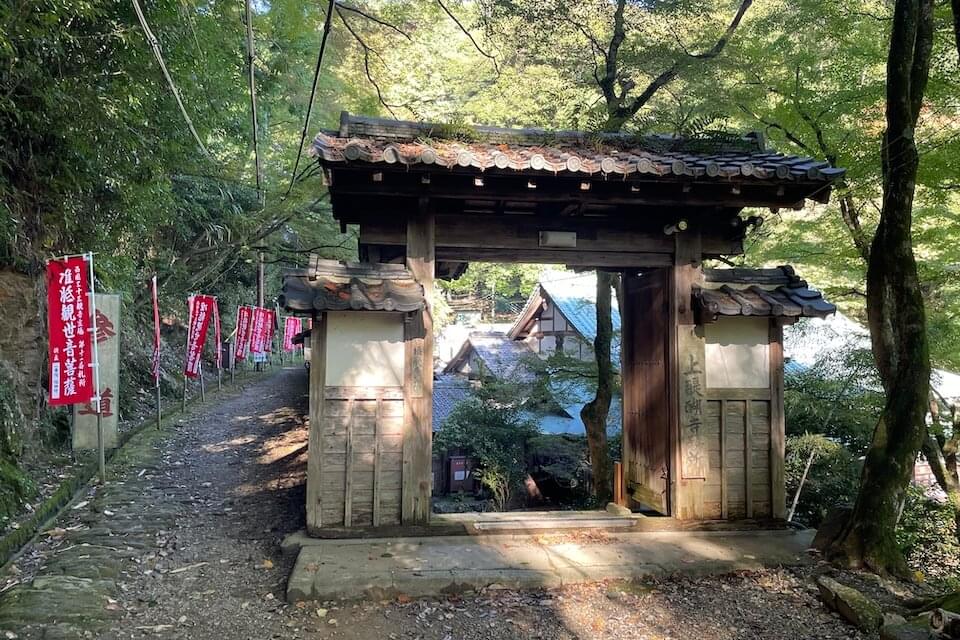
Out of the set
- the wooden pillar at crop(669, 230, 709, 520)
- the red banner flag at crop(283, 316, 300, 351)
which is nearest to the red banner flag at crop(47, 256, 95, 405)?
the wooden pillar at crop(669, 230, 709, 520)

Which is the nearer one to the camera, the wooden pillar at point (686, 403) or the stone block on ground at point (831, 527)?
the stone block on ground at point (831, 527)

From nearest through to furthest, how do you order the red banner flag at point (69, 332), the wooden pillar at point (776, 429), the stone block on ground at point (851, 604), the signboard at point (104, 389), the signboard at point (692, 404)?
the stone block on ground at point (851, 604) < the signboard at point (692, 404) < the wooden pillar at point (776, 429) < the red banner flag at point (69, 332) < the signboard at point (104, 389)

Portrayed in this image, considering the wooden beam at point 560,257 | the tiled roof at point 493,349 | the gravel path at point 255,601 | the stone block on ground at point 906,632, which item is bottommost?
the gravel path at point 255,601

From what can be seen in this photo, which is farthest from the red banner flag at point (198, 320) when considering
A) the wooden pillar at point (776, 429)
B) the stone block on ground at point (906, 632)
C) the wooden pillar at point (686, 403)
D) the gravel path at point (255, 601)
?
the stone block on ground at point (906, 632)

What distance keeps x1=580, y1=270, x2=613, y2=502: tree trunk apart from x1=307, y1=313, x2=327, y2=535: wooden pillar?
6160 millimetres

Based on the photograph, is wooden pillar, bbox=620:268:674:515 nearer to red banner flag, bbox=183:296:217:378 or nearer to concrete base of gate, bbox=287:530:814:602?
concrete base of gate, bbox=287:530:814:602

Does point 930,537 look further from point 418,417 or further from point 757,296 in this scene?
point 418,417

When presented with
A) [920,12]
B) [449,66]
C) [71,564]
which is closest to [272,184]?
[449,66]

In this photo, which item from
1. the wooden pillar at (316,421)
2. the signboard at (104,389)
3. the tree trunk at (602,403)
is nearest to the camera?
the wooden pillar at (316,421)

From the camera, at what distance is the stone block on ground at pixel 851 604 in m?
4.48

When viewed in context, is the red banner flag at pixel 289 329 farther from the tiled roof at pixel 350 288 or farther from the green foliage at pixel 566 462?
the tiled roof at pixel 350 288

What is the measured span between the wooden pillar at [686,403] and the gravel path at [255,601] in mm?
1073

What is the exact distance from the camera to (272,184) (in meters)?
16.8

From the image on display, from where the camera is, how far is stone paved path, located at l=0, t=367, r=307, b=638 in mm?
4684
